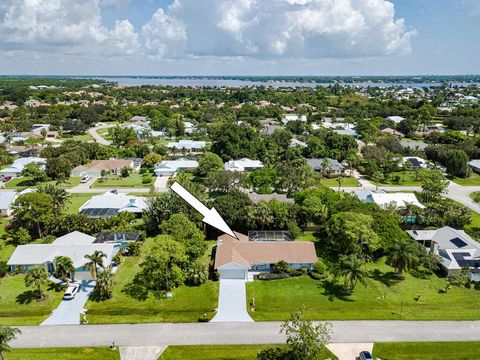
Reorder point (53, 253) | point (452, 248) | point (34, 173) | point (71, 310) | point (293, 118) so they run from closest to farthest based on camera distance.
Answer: point (71, 310), point (53, 253), point (452, 248), point (34, 173), point (293, 118)

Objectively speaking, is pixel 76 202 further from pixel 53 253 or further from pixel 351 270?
pixel 351 270

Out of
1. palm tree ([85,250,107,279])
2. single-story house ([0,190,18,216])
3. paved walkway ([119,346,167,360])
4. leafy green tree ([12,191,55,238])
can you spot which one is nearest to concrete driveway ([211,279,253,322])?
paved walkway ([119,346,167,360])

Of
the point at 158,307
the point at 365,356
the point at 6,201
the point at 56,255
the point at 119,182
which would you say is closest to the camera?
the point at 365,356

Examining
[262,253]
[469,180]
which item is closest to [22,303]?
[262,253]

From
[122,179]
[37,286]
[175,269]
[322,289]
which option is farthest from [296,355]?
[122,179]

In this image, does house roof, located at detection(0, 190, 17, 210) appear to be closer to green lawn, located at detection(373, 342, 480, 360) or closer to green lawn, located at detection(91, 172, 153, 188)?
green lawn, located at detection(91, 172, 153, 188)

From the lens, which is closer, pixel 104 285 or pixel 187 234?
pixel 104 285

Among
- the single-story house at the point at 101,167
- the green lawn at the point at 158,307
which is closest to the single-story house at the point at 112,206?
the green lawn at the point at 158,307
